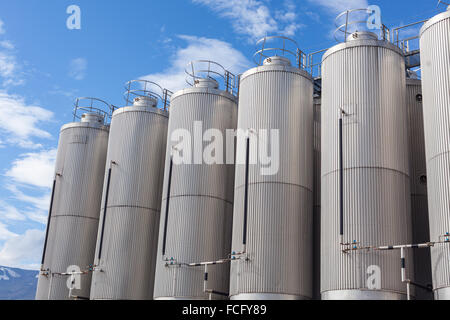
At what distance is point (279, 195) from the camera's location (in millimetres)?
26234

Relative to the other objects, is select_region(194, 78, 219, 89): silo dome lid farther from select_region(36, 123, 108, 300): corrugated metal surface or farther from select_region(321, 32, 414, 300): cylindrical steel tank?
select_region(36, 123, 108, 300): corrugated metal surface

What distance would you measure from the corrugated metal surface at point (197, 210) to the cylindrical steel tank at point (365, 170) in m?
6.87

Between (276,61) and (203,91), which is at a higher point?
(276,61)

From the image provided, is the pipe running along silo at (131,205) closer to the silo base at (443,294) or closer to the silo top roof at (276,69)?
the silo top roof at (276,69)

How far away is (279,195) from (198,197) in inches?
205

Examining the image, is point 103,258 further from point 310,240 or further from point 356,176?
point 356,176

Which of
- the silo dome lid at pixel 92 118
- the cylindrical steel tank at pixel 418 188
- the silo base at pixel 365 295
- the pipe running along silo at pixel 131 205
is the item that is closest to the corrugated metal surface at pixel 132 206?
the pipe running along silo at pixel 131 205

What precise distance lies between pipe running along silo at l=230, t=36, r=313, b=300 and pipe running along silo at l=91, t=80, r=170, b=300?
312 inches

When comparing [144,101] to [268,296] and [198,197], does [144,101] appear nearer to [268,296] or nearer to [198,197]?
[198,197]

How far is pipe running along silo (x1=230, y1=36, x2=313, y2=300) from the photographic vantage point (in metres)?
25.1

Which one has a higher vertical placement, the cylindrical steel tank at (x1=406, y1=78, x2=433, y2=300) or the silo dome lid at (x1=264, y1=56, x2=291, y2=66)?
the silo dome lid at (x1=264, y1=56, x2=291, y2=66)

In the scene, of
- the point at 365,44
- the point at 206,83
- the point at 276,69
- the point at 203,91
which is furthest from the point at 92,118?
the point at 365,44

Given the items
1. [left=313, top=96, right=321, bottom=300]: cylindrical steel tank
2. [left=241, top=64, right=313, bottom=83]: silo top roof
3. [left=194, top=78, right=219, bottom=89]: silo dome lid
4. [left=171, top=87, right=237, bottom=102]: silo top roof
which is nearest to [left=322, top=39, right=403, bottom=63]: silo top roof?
[left=241, top=64, right=313, bottom=83]: silo top roof

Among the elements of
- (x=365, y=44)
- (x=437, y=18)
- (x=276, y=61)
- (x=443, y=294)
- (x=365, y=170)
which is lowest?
(x=443, y=294)
